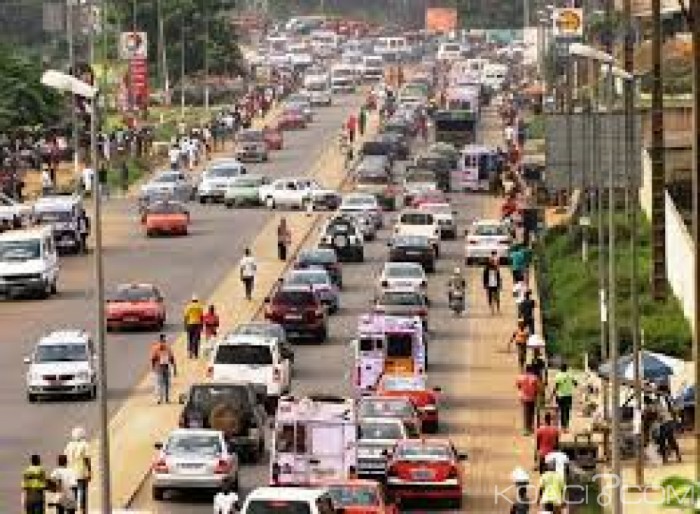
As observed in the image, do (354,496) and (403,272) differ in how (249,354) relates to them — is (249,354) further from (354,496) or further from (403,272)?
(403,272)

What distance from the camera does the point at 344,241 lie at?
278 ft

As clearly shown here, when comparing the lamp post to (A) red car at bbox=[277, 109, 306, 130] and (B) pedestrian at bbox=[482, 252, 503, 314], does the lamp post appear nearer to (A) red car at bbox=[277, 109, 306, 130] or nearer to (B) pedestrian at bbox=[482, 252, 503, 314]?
(B) pedestrian at bbox=[482, 252, 503, 314]

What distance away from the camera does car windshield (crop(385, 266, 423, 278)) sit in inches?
2928

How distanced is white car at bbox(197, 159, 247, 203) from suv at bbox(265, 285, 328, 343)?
1465 inches

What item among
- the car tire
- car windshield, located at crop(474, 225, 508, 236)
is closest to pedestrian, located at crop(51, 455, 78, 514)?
the car tire

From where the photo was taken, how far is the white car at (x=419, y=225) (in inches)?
3427

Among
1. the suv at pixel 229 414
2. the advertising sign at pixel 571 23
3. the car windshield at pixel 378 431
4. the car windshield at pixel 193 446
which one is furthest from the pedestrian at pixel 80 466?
the advertising sign at pixel 571 23

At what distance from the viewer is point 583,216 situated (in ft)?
276

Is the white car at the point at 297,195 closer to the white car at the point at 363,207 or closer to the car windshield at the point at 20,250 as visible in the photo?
the white car at the point at 363,207

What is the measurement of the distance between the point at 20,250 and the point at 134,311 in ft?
20.4

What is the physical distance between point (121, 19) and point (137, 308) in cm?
9776

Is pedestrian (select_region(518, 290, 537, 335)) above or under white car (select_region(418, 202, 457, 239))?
above

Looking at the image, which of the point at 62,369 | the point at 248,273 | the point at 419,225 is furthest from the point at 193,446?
the point at 419,225

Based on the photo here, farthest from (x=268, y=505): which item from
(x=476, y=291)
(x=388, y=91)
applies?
(x=388, y=91)
